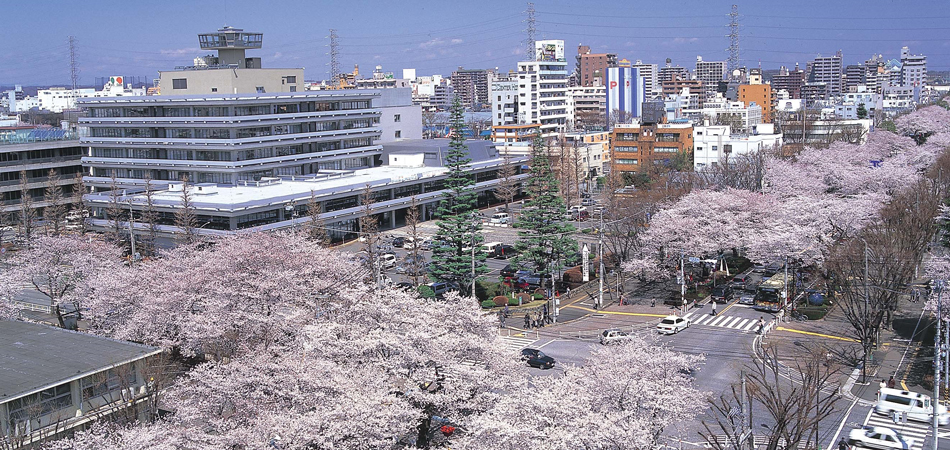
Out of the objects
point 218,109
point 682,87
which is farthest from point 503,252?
point 682,87

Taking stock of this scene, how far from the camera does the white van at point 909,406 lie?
23219 mm

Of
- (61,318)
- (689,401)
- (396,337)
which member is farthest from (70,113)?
(689,401)

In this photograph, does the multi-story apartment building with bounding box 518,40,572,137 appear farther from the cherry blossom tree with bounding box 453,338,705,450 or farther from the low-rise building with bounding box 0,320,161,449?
the cherry blossom tree with bounding box 453,338,705,450

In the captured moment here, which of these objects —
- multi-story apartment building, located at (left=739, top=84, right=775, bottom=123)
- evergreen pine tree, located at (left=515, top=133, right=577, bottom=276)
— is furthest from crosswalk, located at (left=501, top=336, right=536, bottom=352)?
multi-story apartment building, located at (left=739, top=84, right=775, bottom=123)

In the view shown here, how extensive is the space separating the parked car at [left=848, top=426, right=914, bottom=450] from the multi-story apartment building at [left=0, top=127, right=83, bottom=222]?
53061mm

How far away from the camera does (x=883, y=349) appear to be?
30.0 meters

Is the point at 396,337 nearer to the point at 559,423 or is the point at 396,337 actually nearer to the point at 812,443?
the point at 559,423

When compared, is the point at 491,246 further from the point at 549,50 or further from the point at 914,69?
the point at 914,69

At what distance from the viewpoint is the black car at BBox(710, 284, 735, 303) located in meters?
37.6

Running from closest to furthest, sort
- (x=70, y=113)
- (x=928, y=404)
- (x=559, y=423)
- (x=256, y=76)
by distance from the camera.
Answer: (x=559, y=423) → (x=928, y=404) → (x=256, y=76) → (x=70, y=113)

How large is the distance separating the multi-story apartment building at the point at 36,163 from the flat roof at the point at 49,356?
35.1 metres

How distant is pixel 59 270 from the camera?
112ft

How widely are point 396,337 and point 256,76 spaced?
45488 millimetres

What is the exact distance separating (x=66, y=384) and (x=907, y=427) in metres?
22.8
